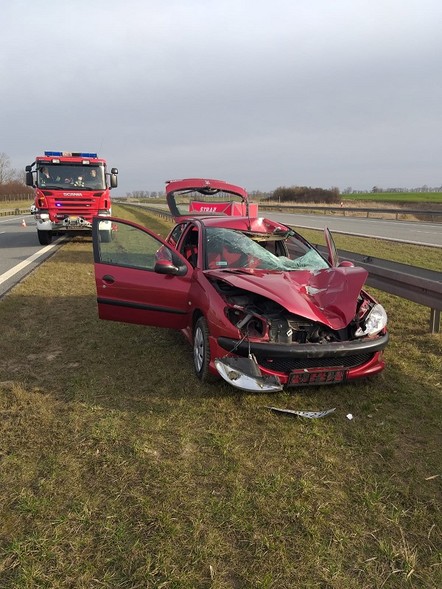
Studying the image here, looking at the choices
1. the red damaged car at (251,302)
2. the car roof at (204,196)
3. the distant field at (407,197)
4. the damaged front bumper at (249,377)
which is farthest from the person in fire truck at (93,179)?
the distant field at (407,197)

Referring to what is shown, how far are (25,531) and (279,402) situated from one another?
2.14m

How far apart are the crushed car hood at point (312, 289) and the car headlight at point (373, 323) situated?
0.16 metres

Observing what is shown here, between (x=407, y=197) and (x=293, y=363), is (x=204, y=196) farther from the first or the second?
(x=407, y=197)

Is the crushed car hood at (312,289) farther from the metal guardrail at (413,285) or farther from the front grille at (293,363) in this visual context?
the metal guardrail at (413,285)

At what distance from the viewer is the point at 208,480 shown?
2.75 meters

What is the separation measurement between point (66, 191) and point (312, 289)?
438 inches

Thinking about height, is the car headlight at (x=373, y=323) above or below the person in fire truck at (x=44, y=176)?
below

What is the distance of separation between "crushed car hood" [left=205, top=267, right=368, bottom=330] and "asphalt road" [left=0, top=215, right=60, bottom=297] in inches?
208

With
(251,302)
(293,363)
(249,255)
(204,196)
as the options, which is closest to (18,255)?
(204,196)

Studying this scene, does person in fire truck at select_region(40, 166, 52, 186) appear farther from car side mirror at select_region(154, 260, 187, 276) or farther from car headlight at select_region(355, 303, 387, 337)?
car headlight at select_region(355, 303, 387, 337)

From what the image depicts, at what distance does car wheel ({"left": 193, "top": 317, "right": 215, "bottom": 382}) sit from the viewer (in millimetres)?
3881

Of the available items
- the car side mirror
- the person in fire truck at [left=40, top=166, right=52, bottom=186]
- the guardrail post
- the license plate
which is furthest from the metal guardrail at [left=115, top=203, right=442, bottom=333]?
the person in fire truck at [left=40, top=166, right=52, bottom=186]

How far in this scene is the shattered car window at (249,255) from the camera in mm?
4625

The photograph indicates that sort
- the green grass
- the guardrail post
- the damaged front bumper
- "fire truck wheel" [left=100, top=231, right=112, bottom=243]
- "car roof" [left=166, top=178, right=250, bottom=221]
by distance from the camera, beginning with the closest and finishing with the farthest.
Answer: the green grass, the damaged front bumper, "fire truck wheel" [left=100, top=231, right=112, bottom=243], the guardrail post, "car roof" [left=166, top=178, right=250, bottom=221]
